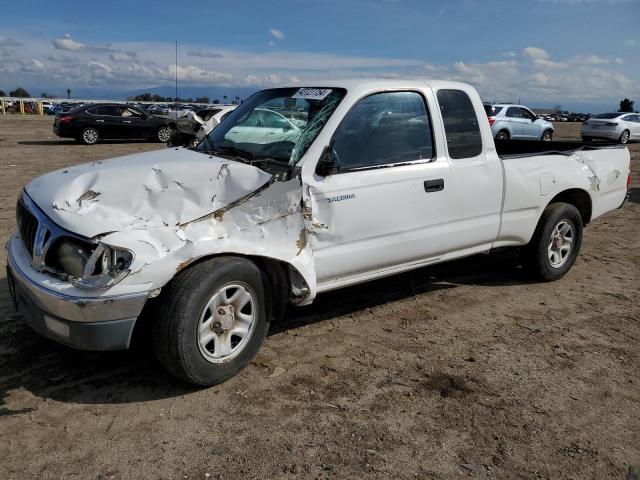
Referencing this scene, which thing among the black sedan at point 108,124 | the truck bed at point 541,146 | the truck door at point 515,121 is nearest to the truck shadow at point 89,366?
the truck bed at point 541,146

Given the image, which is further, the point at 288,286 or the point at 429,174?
the point at 429,174

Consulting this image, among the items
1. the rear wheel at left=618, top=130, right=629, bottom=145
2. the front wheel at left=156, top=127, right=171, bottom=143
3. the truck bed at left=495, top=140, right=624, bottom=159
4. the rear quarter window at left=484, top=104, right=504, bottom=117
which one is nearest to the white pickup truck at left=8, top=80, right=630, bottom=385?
the truck bed at left=495, top=140, right=624, bottom=159

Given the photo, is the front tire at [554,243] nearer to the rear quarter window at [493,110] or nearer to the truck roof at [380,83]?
the truck roof at [380,83]

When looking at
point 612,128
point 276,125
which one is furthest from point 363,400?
point 612,128

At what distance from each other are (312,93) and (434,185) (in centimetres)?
116

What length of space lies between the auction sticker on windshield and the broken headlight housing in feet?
6.19

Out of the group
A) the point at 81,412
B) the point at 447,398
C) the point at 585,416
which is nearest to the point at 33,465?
the point at 81,412

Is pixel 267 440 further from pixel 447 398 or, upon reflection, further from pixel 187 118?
pixel 187 118

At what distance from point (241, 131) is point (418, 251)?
166 cm

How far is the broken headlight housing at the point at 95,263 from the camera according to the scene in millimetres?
3039

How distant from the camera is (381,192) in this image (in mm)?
4125

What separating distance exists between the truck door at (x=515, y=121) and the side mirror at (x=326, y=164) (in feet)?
57.9

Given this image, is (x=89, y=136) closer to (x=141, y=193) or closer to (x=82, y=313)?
(x=141, y=193)

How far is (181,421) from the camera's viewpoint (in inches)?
126
